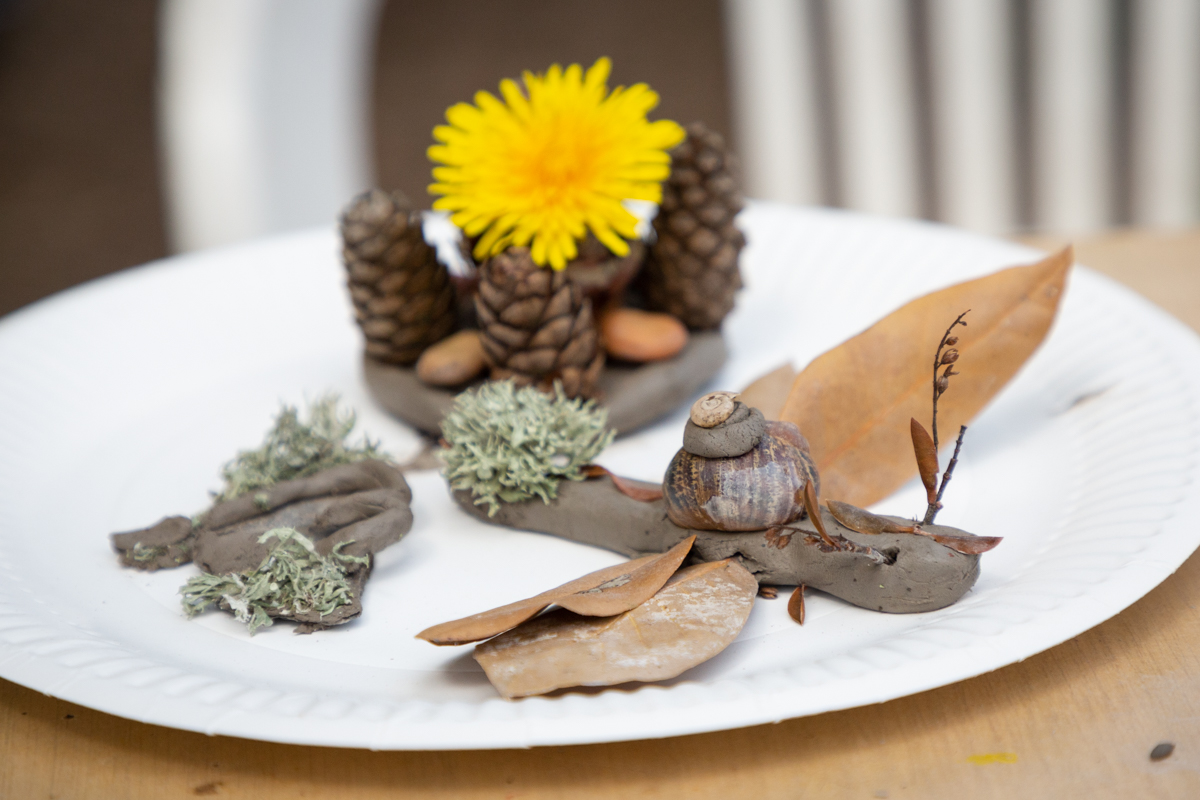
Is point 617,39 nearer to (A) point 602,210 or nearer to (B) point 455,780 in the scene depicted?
(A) point 602,210

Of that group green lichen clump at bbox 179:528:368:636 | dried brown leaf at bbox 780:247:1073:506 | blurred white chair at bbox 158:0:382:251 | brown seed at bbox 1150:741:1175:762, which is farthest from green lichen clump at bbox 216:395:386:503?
blurred white chair at bbox 158:0:382:251

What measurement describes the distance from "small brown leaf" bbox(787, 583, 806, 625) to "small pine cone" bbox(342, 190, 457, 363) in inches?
16.6

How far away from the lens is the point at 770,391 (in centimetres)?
80

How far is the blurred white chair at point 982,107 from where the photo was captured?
5.97 ft

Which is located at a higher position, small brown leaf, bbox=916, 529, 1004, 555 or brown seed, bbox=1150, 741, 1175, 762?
small brown leaf, bbox=916, 529, 1004, 555

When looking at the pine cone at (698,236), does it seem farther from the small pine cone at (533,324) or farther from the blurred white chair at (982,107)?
the blurred white chair at (982,107)

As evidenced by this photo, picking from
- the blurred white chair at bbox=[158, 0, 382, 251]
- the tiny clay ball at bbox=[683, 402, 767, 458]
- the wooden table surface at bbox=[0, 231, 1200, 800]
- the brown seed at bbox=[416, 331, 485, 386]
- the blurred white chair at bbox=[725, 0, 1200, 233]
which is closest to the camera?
the wooden table surface at bbox=[0, 231, 1200, 800]

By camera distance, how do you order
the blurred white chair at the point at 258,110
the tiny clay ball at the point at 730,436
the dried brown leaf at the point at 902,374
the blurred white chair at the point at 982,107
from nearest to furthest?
the tiny clay ball at the point at 730,436
the dried brown leaf at the point at 902,374
the blurred white chair at the point at 258,110
the blurred white chair at the point at 982,107

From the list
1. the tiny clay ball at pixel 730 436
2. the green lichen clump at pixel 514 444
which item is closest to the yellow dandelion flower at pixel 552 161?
the green lichen clump at pixel 514 444

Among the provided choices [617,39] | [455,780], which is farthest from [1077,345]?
[617,39]

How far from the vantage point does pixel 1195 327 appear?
3.30 feet

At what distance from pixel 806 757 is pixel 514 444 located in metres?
0.29

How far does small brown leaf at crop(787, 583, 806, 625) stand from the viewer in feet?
1.93

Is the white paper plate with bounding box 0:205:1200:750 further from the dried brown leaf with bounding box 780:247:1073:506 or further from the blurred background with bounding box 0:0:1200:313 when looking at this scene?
the blurred background with bounding box 0:0:1200:313
